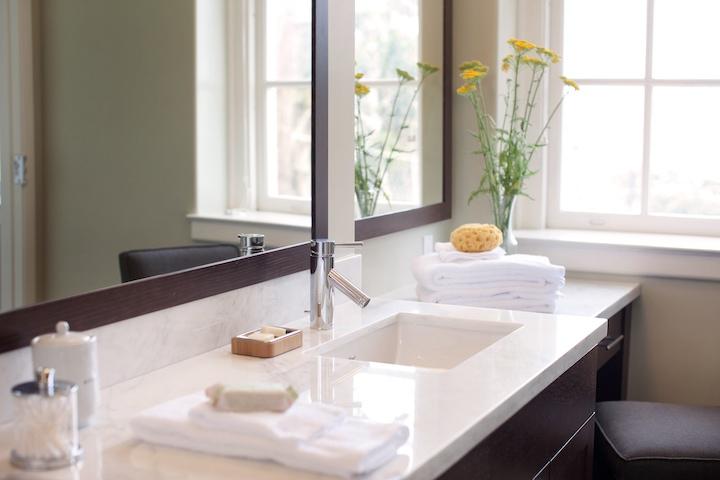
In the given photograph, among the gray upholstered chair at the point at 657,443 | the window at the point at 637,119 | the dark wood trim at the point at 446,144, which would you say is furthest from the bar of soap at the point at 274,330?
the window at the point at 637,119

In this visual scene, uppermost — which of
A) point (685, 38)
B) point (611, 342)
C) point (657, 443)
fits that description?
point (685, 38)

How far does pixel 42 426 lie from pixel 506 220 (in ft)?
6.65

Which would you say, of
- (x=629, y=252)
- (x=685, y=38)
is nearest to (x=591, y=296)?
(x=629, y=252)

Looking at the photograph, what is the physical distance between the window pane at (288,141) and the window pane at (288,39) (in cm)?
4

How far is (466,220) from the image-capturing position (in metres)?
3.26

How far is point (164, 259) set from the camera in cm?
169

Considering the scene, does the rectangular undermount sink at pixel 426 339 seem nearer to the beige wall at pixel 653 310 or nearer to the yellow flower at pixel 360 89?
the beige wall at pixel 653 310

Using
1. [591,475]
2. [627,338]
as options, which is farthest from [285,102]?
[627,338]

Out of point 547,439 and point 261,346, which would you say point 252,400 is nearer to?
point 261,346

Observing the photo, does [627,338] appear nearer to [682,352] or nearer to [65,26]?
[682,352]

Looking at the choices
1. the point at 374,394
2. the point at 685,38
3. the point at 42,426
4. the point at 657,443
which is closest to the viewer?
the point at 42,426

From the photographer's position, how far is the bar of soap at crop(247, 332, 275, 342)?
1.81 meters

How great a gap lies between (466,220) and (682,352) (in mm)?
807

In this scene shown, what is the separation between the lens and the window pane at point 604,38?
3209 mm
